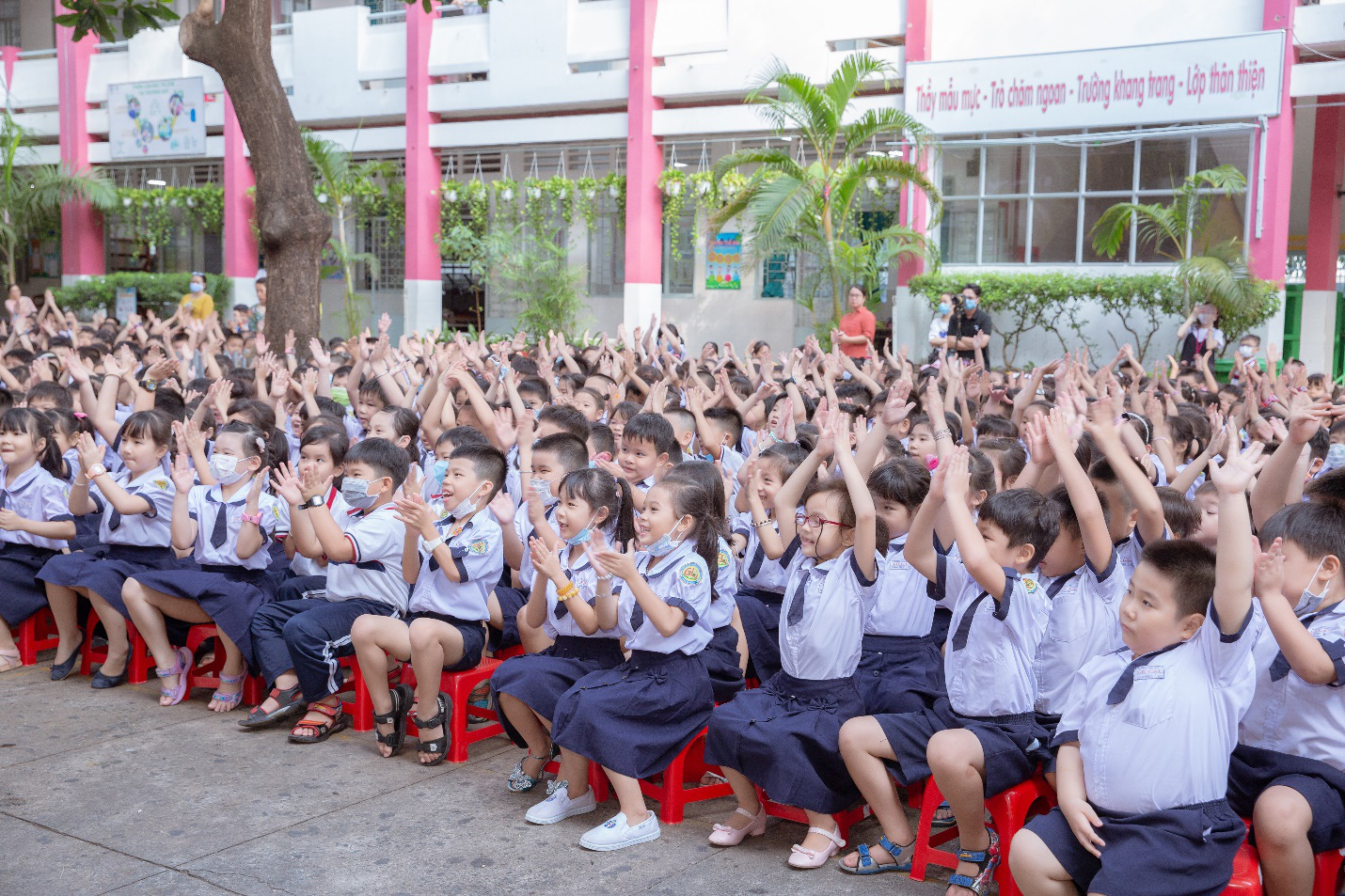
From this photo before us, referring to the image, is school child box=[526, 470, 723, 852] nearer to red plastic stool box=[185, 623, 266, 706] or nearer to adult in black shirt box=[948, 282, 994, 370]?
red plastic stool box=[185, 623, 266, 706]

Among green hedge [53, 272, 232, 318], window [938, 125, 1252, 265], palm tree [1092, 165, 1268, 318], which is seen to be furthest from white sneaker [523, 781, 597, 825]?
green hedge [53, 272, 232, 318]

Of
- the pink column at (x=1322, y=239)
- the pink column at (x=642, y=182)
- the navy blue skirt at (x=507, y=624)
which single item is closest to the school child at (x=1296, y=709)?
the navy blue skirt at (x=507, y=624)

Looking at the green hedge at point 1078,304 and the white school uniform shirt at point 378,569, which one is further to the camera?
the green hedge at point 1078,304

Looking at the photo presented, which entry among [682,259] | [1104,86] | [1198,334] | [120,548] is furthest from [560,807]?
[682,259]

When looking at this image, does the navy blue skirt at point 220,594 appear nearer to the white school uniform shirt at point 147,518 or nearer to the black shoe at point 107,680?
the white school uniform shirt at point 147,518

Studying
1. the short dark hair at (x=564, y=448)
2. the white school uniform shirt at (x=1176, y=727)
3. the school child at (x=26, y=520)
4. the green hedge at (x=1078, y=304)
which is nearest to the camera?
the white school uniform shirt at (x=1176, y=727)

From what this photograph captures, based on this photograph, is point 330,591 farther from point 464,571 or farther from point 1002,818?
point 1002,818

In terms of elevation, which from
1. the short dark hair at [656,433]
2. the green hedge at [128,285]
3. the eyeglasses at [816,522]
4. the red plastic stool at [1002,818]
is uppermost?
the green hedge at [128,285]

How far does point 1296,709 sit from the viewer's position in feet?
9.20

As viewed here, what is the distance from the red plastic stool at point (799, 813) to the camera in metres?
3.37

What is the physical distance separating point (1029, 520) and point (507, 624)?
6.52 ft

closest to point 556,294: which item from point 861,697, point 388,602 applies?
point 388,602

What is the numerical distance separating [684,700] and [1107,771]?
121cm

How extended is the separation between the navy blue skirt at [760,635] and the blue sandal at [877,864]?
2.42ft
